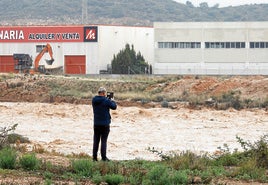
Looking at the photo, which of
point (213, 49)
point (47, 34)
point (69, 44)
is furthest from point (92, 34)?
point (213, 49)

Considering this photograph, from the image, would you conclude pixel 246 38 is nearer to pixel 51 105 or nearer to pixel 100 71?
pixel 100 71

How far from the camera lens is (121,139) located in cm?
3566

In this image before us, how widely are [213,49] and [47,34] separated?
19370mm

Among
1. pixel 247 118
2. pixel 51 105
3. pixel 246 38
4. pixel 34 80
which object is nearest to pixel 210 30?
pixel 246 38

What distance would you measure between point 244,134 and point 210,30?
55.1 metres

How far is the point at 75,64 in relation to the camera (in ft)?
297

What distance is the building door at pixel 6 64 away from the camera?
302ft

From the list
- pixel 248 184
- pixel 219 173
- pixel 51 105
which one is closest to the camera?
pixel 248 184

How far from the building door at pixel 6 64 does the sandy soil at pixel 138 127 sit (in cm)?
3339

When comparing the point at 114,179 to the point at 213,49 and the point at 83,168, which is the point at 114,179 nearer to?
the point at 83,168

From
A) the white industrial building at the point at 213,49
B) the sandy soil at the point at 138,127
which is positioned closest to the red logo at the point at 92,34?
the white industrial building at the point at 213,49

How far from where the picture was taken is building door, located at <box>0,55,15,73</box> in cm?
9194

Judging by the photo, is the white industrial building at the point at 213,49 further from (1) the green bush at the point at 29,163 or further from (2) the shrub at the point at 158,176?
(2) the shrub at the point at 158,176

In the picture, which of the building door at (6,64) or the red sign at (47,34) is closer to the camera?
the red sign at (47,34)
